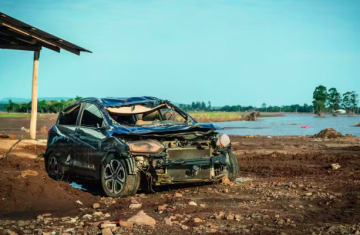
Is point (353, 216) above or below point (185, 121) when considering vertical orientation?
below

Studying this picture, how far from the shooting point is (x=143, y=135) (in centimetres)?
801

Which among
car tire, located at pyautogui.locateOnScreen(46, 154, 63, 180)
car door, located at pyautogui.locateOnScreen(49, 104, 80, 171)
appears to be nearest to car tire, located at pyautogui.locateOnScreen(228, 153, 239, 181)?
car door, located at pyautogui.locateOnScreen(49, 104, 80, 171)

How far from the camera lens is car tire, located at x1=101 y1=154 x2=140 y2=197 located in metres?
7.84

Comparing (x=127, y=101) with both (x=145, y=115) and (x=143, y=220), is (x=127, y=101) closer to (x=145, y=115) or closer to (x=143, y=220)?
(x=145, y=115)

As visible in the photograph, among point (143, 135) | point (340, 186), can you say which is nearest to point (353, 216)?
point (340, 186)

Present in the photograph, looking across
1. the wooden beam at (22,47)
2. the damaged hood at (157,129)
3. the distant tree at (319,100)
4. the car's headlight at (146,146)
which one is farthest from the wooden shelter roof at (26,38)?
the distant tree at (319,100)

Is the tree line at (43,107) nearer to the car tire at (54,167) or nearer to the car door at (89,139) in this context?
the car tire at (54,167)

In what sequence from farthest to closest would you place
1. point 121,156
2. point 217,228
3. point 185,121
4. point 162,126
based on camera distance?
1. point 185,121
2. point 162,126
3. point 121,156
4. point 217,228

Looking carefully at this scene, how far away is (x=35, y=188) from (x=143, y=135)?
2.03 m

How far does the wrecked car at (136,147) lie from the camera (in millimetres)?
7911

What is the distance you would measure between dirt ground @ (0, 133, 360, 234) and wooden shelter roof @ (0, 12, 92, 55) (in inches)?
264

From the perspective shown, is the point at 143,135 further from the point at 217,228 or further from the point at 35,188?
the point at 217,228

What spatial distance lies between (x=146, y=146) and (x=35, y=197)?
197 cm

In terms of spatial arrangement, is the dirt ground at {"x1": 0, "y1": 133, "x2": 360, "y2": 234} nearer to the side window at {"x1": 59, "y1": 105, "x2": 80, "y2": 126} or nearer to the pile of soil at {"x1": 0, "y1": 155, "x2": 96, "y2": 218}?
the pile of soil at {"x1": 0, "y1": 155, "x2": 96, "y2": 218}
